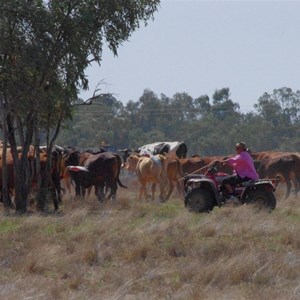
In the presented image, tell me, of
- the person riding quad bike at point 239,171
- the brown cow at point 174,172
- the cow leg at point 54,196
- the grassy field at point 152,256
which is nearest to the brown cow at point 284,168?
the brown cow at point 174,172

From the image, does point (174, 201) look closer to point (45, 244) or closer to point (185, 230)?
point (185, 230)

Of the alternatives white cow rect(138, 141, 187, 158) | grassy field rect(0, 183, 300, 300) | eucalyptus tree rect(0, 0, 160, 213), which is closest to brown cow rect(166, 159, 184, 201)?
white cow rect(138, 141, 187, 158)

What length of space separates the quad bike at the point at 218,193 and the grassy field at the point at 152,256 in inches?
30.3

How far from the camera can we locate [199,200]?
74.2 ft

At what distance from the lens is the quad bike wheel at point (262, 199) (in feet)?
72.9

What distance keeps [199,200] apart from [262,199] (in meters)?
1.43

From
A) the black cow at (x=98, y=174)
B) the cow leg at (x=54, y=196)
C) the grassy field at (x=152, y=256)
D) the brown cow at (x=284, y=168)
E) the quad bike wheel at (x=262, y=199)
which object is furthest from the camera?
the brown cow at (x=284, y=168)

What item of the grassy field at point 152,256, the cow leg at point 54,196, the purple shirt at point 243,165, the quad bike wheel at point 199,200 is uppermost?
the purple shirt at point 243,165

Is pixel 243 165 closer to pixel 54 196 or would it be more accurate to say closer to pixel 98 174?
pixel 54 196

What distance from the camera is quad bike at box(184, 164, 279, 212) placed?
22328 millimetres

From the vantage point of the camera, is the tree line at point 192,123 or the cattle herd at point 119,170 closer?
the cattle herd at point 119,170

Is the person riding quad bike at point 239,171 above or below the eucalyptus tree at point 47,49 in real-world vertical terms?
below

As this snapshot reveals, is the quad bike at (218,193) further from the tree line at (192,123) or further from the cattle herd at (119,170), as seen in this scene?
the tree line at (192,123)

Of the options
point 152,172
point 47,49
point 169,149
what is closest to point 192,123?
point 169,149
